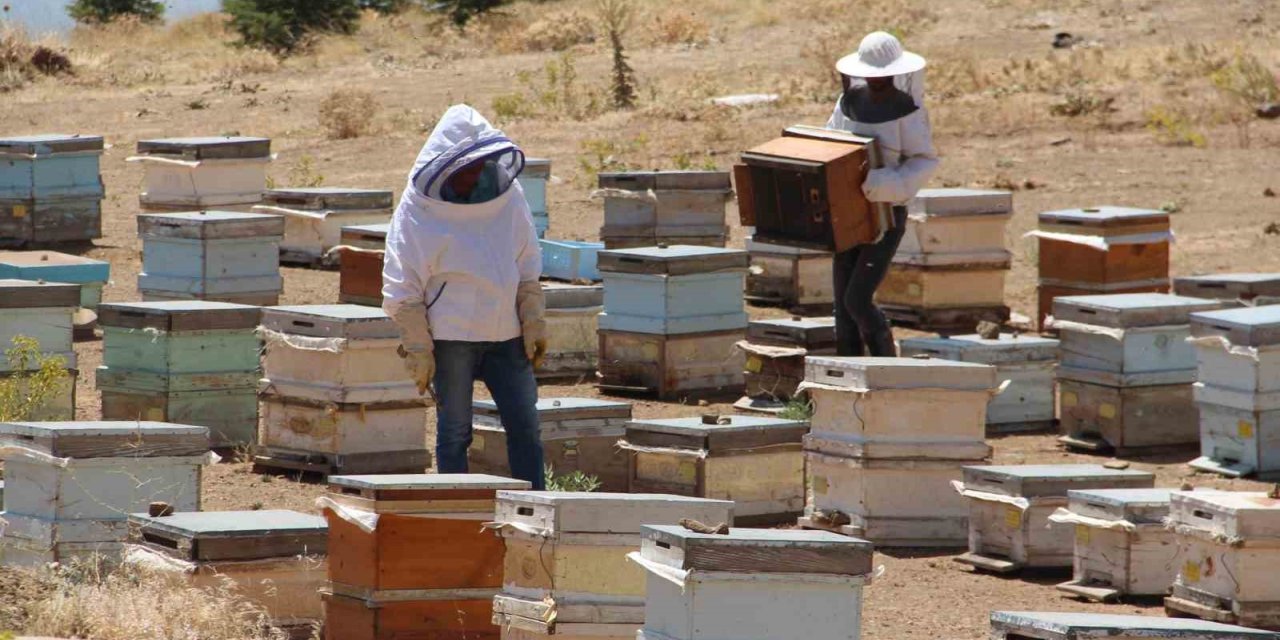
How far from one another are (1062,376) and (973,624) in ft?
11.7

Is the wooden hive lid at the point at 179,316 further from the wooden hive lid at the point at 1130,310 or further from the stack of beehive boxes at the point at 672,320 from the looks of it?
the wooden hive lid at the point at 1130,310

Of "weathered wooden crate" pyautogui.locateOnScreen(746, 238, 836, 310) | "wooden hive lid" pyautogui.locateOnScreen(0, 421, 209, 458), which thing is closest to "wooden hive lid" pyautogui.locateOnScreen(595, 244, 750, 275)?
"weathered wooden crate" pyautogui.locateOnScreen(746, 238, 836, 310)

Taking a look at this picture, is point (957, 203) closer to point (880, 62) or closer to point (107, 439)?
A: point (880, 62)

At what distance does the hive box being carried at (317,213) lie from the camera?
14586 mm

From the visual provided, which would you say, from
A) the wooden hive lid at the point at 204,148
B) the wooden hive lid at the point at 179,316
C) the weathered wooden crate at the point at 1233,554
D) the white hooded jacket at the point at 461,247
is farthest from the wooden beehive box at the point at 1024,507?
the wooden hive lid at the point at 204,148

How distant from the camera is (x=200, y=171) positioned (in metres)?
14.7

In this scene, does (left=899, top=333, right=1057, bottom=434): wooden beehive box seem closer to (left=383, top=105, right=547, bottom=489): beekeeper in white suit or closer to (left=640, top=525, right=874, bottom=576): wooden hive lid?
(left=383, top=105, right=547, bottom=489): beekeeper in white suit

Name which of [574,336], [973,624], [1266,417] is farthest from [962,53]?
Result: [973,624]

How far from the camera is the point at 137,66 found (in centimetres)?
3522

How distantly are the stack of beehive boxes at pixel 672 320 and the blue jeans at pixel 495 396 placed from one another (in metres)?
3.56

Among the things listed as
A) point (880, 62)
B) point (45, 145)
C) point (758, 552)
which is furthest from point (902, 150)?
point (45, 145)

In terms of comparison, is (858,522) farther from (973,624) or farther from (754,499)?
(973,624)

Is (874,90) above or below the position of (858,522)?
above

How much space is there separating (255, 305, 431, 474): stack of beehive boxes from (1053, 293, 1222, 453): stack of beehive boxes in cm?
359
